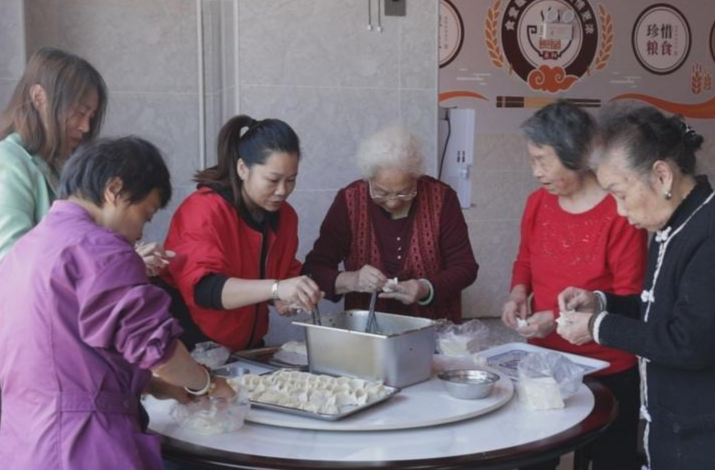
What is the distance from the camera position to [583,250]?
7.84 feet

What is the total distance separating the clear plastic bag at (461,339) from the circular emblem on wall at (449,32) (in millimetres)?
2939

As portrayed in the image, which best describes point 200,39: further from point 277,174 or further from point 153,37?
point 277,174

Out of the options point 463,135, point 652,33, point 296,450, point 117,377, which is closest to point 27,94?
point 117,377

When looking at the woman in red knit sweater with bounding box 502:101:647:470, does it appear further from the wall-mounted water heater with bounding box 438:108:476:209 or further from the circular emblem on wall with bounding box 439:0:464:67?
the circular emblem on wall with bounding box 439:0:464:67

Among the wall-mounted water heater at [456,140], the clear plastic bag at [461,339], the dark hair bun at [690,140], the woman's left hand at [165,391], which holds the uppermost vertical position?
the dark hair bun at [690,140]

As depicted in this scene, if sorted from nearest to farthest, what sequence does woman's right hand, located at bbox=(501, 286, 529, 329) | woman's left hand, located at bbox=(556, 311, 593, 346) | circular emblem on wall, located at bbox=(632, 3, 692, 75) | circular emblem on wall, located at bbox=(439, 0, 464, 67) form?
woman's left hand, located at bbox=(556, 311, 593, 346) → woman's right hand, located at bbox=(501, 286, 529, 329) → circular emblem on wall, located at bbox=(439, 0, 464, 67) → circular emblem on wall, located at bbox=(632, 3, 692, 75)

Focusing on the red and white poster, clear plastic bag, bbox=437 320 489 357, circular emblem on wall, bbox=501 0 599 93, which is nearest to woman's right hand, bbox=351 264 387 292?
clear plastic bag, bbox=437 320 489 357

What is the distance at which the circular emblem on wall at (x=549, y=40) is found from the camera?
512cm

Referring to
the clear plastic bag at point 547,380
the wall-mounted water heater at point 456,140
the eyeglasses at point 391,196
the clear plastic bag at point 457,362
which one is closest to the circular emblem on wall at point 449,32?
the wall-mounted water heater at point 456,140

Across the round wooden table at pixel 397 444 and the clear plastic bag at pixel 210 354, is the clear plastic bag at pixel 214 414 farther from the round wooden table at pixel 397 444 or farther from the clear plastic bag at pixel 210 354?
the clear plastic bag at pixel 210 354

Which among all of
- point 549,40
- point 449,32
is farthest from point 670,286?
point 549,40

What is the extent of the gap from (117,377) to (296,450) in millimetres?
371

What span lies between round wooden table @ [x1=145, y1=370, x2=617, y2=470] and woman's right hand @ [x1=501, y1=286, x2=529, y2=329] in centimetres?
64

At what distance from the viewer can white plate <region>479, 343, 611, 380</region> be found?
2189mm
